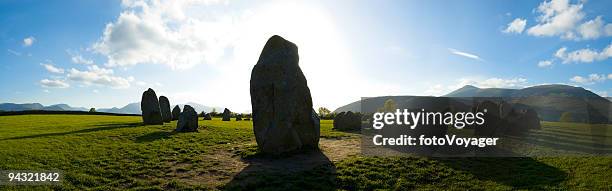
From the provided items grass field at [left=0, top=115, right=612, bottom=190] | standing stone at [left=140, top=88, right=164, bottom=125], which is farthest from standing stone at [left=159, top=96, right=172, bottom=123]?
grass field at [left=0, top=115, right=612, bottom=190]

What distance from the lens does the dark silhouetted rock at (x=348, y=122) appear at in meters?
33.7

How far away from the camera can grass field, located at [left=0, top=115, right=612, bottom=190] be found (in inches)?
516

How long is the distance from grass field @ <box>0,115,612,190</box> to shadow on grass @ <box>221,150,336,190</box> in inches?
1.3

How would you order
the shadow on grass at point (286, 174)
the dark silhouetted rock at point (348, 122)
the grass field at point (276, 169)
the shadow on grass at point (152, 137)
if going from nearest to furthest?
the shadow on grass at point (286, 174), the grass field at point (276, 169), the shadow on grass at point (152, 137), the dark silhouetted rock at point (348, 122)

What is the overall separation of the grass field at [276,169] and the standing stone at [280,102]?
3.07 feet

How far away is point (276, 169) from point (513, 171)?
9.31 meters

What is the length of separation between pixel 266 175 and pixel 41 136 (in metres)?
16.9

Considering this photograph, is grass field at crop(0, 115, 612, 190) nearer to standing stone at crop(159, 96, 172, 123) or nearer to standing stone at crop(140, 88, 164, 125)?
standing stone at crop(140, 88, 164, 125)

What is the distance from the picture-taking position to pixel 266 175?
13961 mm

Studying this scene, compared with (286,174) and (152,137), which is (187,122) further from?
(286,174)

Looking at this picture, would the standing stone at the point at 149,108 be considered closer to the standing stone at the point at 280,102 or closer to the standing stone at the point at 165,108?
the standing stone at the point at 165,108

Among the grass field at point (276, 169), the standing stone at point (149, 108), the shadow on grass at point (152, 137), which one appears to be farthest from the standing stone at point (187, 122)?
the grass field at point (276, 169)

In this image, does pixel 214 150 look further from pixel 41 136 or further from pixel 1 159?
pixel 41 136

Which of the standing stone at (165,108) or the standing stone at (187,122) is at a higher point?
the standing stone at (165,108)
